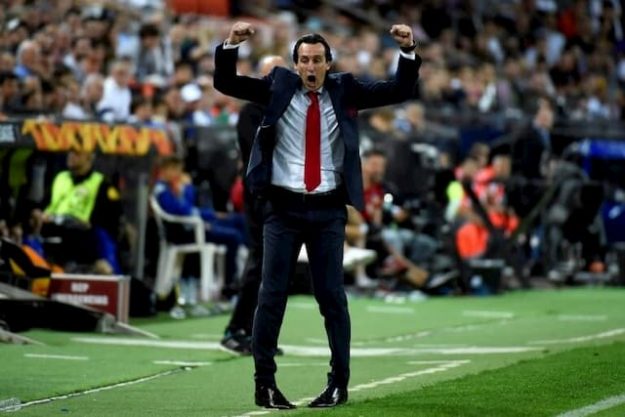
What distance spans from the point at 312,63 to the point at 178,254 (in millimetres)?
9509

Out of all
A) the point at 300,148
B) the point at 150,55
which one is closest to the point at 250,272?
the point at 300,148

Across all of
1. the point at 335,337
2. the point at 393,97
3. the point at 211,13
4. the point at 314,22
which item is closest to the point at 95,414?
the point at 335,337

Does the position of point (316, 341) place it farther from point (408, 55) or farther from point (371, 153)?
point (371, 153)

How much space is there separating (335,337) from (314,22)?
2244 centimetres

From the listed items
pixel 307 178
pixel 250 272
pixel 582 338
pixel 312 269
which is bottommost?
pixel 582 338

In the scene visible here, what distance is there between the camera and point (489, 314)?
18844mm

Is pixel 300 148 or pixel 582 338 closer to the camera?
pixel 300 148

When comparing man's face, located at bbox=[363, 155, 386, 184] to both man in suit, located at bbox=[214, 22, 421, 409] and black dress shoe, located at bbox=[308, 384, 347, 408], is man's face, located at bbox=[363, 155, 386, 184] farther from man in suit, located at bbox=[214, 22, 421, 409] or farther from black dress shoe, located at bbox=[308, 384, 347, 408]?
black dress shoe, located at bbox=[308, 384, 347, 408]

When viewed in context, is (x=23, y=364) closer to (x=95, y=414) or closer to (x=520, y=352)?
(x=95, y=414)

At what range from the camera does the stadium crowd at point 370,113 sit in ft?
67.7

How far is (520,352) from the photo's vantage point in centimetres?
1391

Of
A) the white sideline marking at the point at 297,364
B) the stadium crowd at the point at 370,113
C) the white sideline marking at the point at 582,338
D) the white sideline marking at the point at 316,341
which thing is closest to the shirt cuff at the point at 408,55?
the white sideline marking at the point at 297,364

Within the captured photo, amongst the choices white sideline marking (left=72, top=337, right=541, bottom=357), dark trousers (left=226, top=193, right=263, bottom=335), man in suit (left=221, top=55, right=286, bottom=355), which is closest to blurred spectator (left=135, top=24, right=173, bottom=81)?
white sideline marking (left=72, top=337, right=541, bottom=357)

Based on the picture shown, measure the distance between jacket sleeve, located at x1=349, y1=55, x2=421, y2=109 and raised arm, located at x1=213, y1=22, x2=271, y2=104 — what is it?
0.51 m
